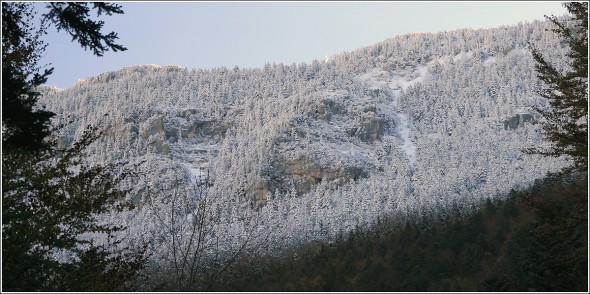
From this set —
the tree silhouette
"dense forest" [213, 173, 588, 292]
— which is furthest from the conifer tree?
"dense forest" [213, 173, 588, 292]

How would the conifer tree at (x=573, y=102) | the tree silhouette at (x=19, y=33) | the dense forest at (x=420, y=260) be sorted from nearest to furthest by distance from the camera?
the tree silhouette at (x=19, y=33)
the conifer tree at (x=573, y=102)
the dense forest at (x=420, y=260)

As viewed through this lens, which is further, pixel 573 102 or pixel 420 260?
pixel 420 260

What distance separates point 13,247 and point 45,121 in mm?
2352

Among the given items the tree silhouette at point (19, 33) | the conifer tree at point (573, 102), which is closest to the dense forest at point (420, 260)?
the conifer tree at point (573, 102)

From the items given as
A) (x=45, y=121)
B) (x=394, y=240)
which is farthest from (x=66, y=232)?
(x=394, y=240)

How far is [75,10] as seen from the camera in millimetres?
8695

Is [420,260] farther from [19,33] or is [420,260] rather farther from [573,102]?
[19,33]

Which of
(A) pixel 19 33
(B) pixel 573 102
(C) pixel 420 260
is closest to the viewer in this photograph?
(A) pixel 19 33

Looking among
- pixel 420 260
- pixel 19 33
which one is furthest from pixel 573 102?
pixel 420 260

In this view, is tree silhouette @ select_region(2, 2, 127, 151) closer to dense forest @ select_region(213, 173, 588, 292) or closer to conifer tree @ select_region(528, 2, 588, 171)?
conifer tree @ select_region(528, 2, 588, 171)

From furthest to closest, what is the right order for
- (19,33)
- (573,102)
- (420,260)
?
(420,260)
(573,102)
(19,33)

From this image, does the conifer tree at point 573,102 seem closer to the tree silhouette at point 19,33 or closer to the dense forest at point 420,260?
the tree silhouette at point 19,33

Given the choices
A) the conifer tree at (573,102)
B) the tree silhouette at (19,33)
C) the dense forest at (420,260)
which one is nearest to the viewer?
the tree silhouette at (19,33)

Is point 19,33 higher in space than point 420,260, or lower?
higher
